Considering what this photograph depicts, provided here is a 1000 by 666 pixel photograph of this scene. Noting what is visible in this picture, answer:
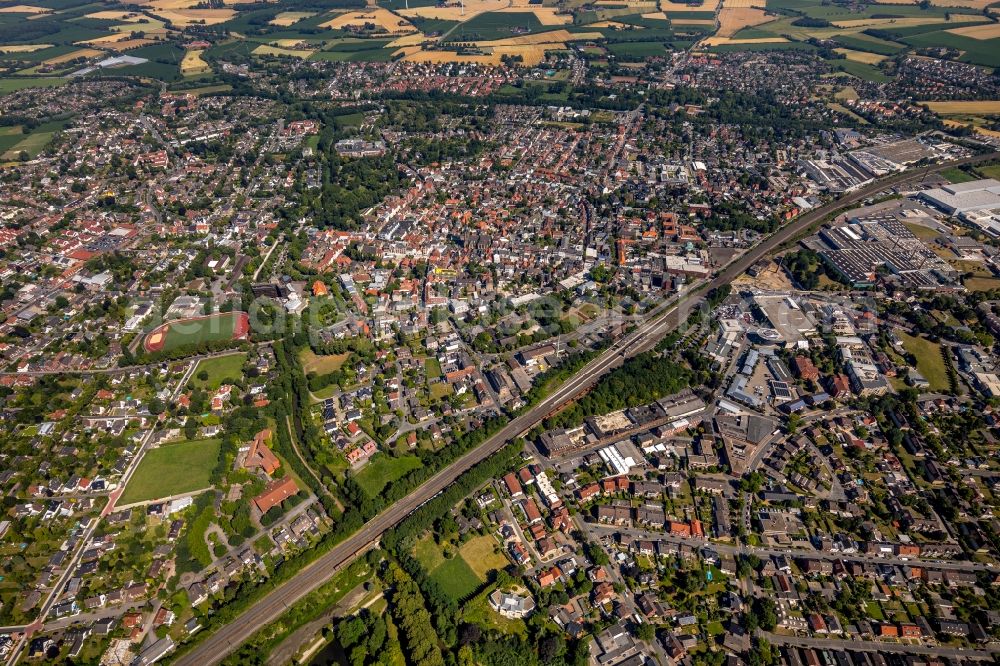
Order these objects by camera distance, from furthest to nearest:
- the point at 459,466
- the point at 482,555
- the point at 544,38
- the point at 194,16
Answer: the point at 194,16 < the point at 544,38 < the point at 459,466 < the point at 482,555

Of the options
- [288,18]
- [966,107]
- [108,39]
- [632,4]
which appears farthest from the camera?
[632,4]

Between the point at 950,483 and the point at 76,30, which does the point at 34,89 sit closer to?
the point at 76,30

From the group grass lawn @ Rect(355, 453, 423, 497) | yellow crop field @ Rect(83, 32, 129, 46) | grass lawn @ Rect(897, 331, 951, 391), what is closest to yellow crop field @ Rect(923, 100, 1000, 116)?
grass lawn @ Rect(897, 331, 951, 391)

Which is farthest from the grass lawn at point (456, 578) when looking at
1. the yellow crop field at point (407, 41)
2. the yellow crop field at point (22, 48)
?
the yellow crop field at point (22, 48)

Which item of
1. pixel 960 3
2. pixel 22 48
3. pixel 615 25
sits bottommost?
→ pixel 22 48

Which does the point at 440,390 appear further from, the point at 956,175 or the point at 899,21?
the point at 899,21

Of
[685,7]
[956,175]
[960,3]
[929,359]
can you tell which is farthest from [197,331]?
[960,3]

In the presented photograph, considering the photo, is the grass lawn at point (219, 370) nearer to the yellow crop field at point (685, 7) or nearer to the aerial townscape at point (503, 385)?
the aerial townscape at point (503, 385)

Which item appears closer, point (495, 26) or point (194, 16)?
point (495, 26)
